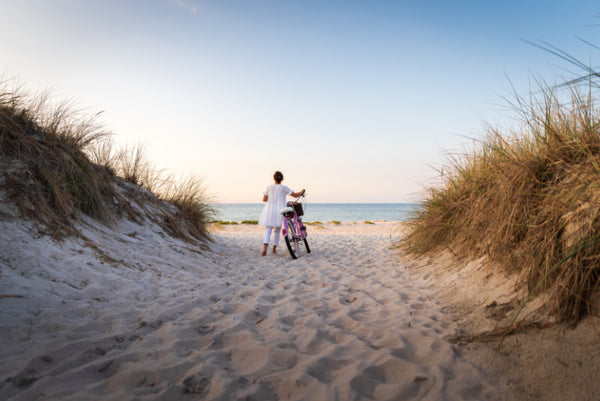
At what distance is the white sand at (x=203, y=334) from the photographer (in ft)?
5.47

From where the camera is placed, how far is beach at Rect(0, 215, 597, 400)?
1664 mm

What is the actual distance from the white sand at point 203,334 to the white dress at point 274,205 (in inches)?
108

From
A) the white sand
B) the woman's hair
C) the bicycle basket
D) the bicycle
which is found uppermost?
the woman's hair

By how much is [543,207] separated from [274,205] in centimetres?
520

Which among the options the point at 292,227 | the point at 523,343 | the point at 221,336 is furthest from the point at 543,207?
the point at 292,227

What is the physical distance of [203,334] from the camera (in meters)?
2.34

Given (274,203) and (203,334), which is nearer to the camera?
(203,334)

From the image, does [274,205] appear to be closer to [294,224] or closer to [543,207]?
[294,224]

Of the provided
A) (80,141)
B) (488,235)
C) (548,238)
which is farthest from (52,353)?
(80,141)

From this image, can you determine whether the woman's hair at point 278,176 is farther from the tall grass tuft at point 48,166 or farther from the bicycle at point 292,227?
the tall grass tuft at point 48,166

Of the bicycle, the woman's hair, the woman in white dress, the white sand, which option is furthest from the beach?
the woman's hair

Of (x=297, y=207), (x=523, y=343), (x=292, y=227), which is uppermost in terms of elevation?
(x=297, y=207)

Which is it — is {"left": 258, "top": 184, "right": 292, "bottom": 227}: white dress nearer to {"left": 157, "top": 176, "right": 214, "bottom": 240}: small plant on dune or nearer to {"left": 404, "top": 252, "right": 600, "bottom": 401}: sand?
{"left": 157, "top": 176, "right": 214, "bottom": 240}: small plant on dune

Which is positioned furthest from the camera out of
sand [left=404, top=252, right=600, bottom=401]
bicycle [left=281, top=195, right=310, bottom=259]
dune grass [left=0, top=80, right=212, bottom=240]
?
bicycle [left=281, top=195, right=310, bottom=259]
